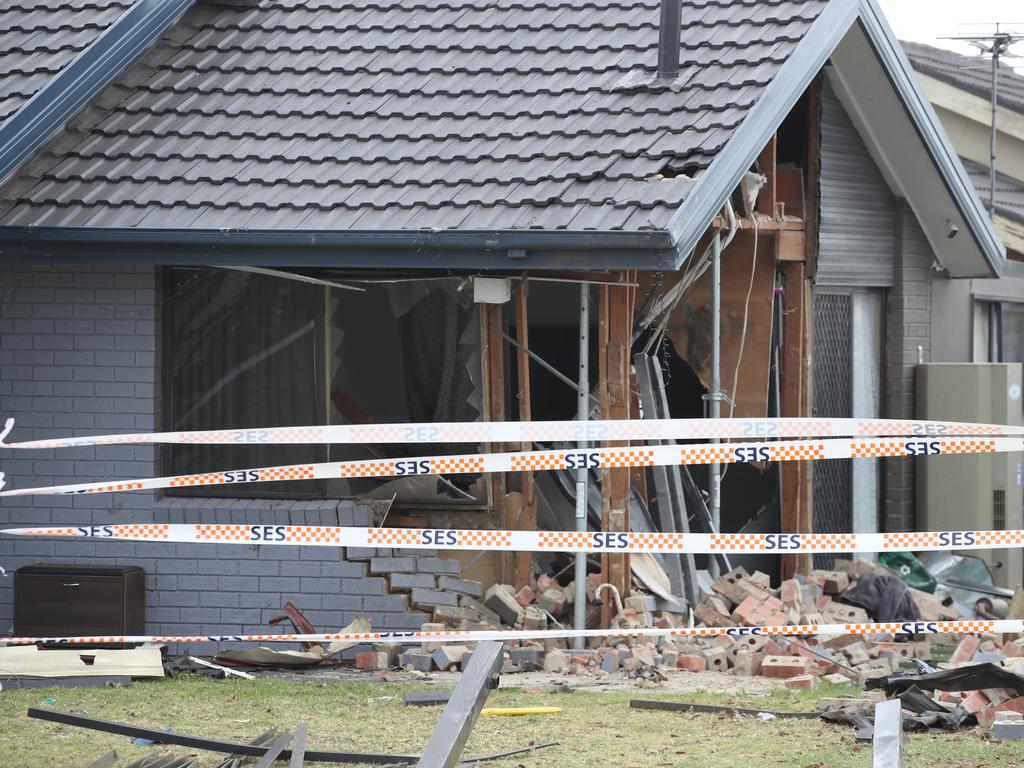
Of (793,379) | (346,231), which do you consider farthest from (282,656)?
(793,379)

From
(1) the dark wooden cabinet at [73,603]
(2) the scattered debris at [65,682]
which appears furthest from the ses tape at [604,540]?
(1) the dark wooden cabinet at [73,603]

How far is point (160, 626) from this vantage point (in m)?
9.49

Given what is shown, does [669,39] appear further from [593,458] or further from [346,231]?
[593,458]

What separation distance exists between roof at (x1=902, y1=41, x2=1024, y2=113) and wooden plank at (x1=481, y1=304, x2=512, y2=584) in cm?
809

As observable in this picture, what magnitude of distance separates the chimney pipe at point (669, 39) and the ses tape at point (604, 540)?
3179 millimetres

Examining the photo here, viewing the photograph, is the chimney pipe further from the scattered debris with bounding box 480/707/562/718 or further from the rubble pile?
the scattered debris with bounding box 480/707/562/718

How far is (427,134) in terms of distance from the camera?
31.4 feet

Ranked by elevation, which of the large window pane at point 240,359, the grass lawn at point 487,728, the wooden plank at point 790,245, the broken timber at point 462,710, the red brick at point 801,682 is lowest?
the grass lawn at point 487,728

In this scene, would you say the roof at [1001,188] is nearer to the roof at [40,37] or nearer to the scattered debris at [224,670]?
the roof at [40,37]

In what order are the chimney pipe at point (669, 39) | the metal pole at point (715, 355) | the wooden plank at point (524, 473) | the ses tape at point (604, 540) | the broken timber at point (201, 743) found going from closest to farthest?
the broken timber at point (201, 743), the ses tape at point (604, 540), the chimney pipe at point (669, 39), the wooden plank at point (524, 473), the metal pole at point (715, 355)

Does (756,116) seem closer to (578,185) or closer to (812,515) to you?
(578,185)

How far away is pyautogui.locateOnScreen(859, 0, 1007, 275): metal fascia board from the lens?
35.1 ft

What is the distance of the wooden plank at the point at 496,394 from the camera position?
32.1 feet

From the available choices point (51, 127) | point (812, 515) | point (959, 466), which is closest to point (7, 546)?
point (51, 127)
